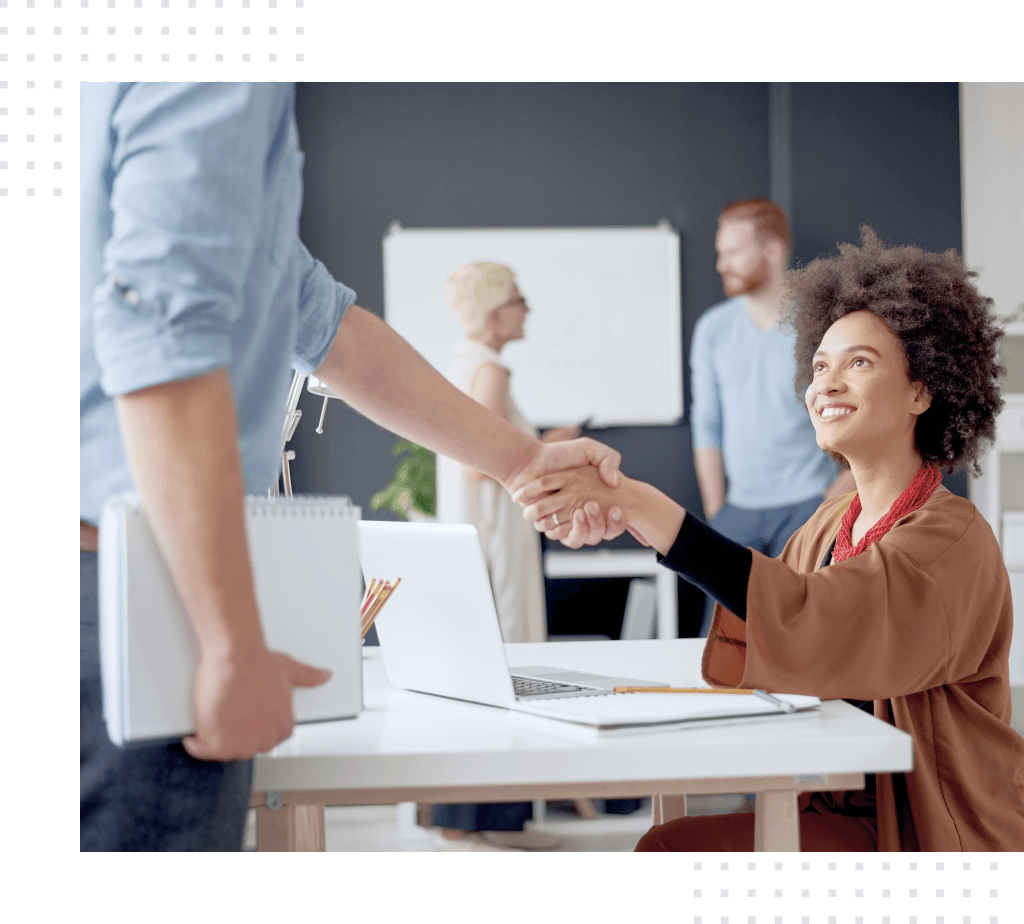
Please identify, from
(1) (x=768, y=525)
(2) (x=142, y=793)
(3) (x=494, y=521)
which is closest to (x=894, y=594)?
(2) (x=142, y=793)

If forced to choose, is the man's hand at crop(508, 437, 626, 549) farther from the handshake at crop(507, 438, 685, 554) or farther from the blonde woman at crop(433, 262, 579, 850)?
the blonde woman at crop(433, 262, 579, 850)

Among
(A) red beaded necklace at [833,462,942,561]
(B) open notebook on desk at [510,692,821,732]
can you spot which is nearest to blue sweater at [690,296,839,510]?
(A) red beaded necklace at [833,462,942,561]

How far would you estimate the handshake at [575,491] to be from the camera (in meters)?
1.45

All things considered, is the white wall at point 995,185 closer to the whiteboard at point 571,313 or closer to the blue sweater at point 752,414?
the blue sweater at point 752,414

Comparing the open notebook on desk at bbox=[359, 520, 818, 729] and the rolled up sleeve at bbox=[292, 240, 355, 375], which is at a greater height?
the rolled up sleeve at bbox=[292, 240, 355, 375]

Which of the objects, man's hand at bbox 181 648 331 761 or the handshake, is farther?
the handshake

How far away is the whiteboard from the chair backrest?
0.86 meters

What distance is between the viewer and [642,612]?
11.5ft

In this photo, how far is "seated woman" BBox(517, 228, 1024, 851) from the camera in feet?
3.73

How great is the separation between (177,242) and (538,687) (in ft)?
2.20
